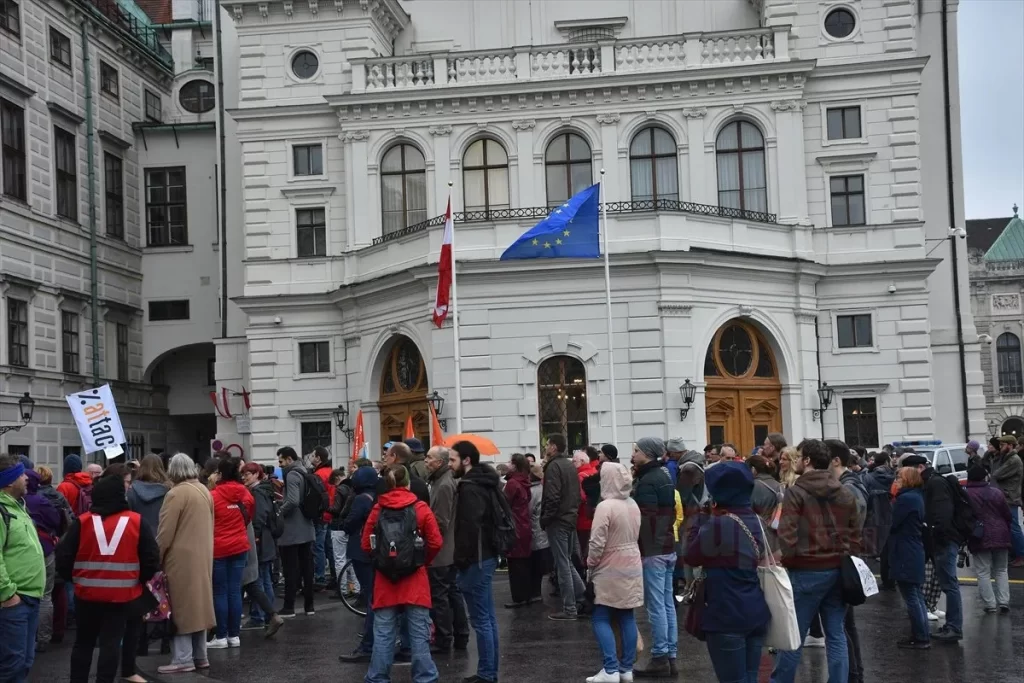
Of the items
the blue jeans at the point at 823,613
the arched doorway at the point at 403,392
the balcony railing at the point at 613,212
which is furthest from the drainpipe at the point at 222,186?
the blue jeans at the point at 823,613

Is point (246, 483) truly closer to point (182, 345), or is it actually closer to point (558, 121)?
point (558, 121)

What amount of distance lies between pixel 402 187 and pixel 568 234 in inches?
352

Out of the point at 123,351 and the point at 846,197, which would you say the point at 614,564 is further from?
the point at 123,351

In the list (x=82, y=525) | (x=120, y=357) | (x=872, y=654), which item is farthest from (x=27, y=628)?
(x=120, y=357)

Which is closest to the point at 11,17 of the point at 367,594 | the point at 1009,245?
the point at 367,594

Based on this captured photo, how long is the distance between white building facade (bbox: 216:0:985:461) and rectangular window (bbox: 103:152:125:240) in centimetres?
506

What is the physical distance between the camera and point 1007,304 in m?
75.8

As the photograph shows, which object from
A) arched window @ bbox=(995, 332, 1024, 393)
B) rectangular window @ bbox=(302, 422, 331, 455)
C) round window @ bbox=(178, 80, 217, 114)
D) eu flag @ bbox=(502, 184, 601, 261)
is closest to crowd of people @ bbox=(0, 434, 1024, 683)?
eu flag @ bbox=(502, 184, 601, 261)

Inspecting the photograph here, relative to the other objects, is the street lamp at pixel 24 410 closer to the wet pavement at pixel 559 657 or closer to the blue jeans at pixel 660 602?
the wet pavement at pixel 559 657

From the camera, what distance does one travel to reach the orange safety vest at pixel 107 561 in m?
11.2

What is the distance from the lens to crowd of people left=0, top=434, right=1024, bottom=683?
10.2 meters

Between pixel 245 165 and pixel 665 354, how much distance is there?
13.8m

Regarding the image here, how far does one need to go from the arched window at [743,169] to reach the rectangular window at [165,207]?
17.6 m

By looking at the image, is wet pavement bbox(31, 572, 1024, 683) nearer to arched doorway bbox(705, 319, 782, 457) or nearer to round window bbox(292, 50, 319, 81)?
arched doorway bbox(705, 319, 782, 457)
